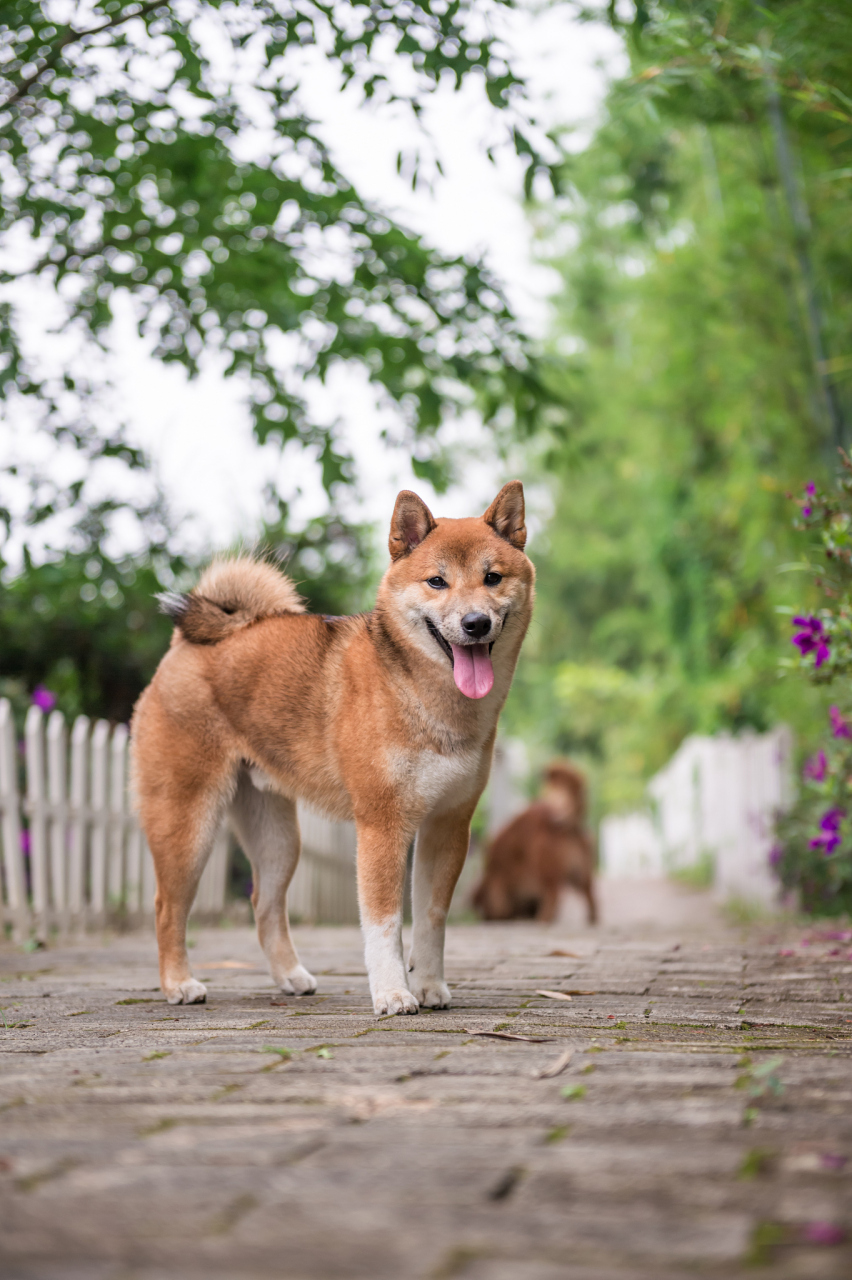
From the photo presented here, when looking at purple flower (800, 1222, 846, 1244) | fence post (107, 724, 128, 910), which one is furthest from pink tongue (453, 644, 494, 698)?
fence post (107, 724, 128, 910)

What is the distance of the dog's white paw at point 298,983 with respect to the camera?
4344mm

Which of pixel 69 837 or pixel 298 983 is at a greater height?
pixel 69 837

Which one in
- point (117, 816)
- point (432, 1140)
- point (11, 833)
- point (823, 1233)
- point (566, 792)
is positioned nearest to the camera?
point (823, 1233)

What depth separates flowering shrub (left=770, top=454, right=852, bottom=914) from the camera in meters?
5.08

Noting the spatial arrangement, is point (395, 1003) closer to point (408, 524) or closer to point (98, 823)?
point (408, 524)

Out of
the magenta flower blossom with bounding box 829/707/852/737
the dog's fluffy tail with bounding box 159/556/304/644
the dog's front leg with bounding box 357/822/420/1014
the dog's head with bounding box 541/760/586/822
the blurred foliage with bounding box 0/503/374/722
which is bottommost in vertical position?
the dog's front leg with bounding box 357/822/420/1014

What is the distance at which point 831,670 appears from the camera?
208 inches

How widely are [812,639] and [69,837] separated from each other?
4.67 m

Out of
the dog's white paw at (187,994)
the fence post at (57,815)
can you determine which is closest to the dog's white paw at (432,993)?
the dog's white paw at (187,994)

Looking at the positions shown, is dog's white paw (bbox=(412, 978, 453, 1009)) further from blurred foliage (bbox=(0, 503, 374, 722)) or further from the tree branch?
blurred foliage (bbox=(0, 503, 374, 722))

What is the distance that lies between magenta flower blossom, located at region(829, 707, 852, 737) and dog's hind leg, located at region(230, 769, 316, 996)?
269 cm

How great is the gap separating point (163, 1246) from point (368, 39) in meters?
6.42

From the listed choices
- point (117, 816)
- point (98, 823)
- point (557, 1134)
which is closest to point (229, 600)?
point (557, 1134)

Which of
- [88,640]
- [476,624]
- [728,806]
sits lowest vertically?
[728,806]
